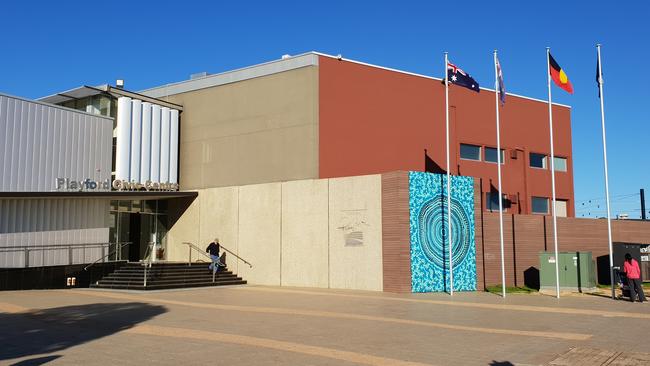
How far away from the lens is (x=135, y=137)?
101 feet

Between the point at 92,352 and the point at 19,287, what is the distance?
595 inches

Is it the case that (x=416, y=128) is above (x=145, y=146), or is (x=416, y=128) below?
above

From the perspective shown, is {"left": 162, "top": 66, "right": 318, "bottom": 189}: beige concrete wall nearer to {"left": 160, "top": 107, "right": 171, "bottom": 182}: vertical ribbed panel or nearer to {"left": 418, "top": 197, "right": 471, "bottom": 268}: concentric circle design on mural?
{"left": 160, "top": 107, "right": 171, "bottom": 182}: vertical ribbed panel

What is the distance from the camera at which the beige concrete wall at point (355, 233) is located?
23984mm

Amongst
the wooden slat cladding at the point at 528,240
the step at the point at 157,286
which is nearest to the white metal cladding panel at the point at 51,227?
the step at the point at 157,286

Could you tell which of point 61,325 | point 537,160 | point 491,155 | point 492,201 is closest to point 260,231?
point 492,201

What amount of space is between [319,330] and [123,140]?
1990 centimetres

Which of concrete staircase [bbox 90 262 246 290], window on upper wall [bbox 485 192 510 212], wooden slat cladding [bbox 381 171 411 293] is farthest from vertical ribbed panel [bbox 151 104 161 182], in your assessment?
window on upper wall [bbox 485 192 510 212]

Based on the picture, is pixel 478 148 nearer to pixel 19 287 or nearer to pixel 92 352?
pixel 19 287

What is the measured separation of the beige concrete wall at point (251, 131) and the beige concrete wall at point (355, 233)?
101 inches

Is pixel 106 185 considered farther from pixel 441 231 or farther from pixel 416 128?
pixel 441 231

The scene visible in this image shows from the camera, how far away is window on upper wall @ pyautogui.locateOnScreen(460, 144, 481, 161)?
1273 inches

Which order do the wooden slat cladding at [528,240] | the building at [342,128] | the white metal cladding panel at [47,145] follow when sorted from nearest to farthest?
the white metal cladding panel at [47,145]
the wooden slat cladding at [528,240]
the building at [342,128]

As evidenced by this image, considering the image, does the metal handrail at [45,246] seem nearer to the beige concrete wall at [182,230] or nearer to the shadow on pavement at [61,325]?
the beige concrete wall at [182,230]
